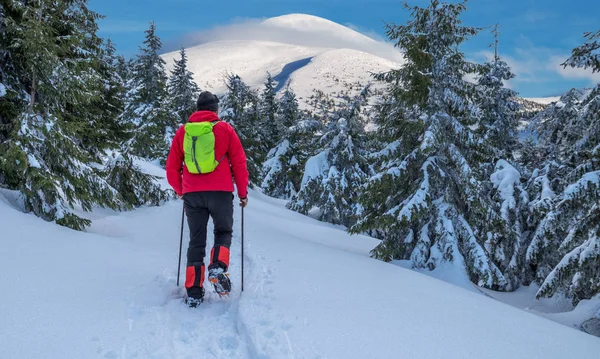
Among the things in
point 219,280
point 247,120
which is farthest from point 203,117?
point 247,120

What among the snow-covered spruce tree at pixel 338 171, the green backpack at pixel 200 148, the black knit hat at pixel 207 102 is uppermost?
the black knit hat at pixel 207 102

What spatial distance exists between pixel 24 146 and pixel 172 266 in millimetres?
3858

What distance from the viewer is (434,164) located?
10172 mm

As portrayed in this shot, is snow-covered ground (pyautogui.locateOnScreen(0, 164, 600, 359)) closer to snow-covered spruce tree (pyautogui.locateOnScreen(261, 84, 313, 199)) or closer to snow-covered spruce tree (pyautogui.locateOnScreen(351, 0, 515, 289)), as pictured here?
snow-covered spruce tree (pyautogui.locateOnScreen(351, 0, 515, 289))

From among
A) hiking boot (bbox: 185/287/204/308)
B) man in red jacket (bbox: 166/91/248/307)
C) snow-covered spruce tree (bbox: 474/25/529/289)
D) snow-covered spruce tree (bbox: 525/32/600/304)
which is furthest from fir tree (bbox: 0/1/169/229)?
snow-covered spruce tree (bbox: 474/25/529/289)

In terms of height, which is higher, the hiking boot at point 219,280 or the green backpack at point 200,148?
the green backpack at point 200,148

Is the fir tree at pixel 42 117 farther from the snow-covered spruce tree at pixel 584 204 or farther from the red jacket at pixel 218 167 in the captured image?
the snow-covered spruce tree at pixel 584 204

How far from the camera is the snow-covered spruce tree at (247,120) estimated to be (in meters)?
28.6

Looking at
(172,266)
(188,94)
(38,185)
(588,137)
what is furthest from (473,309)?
(188,94)

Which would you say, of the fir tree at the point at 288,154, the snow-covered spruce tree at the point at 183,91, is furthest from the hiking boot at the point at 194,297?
the snow-covered spruce tree at the point at 183,91

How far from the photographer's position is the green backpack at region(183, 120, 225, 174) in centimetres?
449

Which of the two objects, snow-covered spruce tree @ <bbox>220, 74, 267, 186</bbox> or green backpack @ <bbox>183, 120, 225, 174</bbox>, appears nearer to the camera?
green backpack @ <bbox>183, 120, 225, 174</bbox>

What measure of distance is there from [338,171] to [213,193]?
18.7m

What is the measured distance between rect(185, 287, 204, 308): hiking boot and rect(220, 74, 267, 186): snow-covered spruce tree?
24.1 metres
